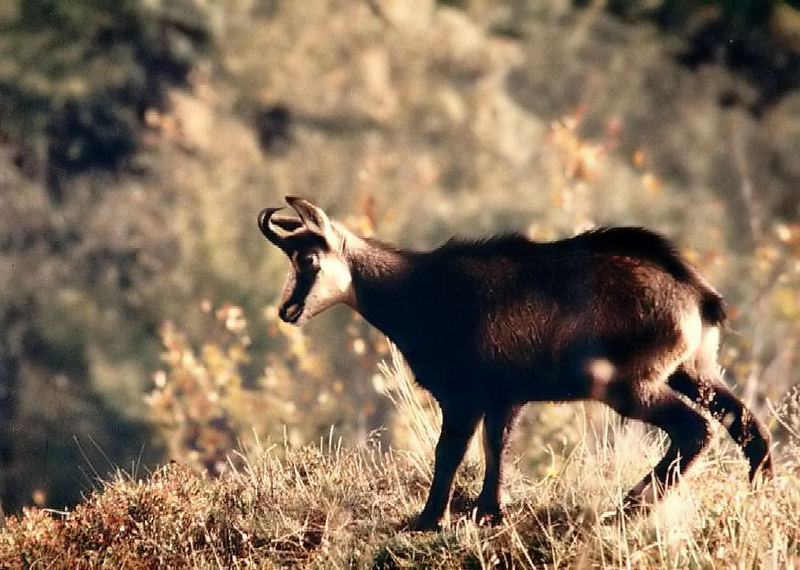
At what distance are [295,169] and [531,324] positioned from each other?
442cm

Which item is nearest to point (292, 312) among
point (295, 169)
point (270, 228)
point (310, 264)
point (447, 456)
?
point (310, 264)

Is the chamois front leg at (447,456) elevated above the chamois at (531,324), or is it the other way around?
the chamois at (531,324)

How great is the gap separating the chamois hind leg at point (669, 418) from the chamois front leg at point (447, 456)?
64 cm

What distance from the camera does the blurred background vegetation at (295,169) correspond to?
8.42 m

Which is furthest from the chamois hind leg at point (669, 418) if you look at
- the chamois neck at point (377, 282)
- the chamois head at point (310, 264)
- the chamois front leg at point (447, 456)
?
the chamois head at point (310, 264)

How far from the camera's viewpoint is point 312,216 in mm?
4840

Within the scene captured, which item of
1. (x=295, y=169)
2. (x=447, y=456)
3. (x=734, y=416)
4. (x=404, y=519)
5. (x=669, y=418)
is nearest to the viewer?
(x=669, y=418)

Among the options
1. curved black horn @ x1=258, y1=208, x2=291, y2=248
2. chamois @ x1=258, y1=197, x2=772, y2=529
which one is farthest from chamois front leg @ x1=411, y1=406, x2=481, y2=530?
curved black horn @ x1=258, y1=208, x2=291, y2=248

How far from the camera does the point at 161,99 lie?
927 centimetres

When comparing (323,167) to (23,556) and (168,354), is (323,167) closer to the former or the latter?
(168,354)

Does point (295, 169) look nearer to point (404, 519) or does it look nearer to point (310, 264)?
point (310, 264)

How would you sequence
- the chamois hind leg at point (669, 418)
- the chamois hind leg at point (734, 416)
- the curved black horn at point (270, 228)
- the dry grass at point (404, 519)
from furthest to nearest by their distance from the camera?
the curved black horn at point (270, 228)
the chamois hind leg at point (734, 416)
the chamois hind leg at point (669, 418)
the dry grass at point (404, 519)

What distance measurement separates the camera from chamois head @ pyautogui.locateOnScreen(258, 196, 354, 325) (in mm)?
4848

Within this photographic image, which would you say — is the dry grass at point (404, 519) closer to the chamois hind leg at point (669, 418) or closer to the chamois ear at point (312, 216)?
the chamois hind leg at point (669, 418)
